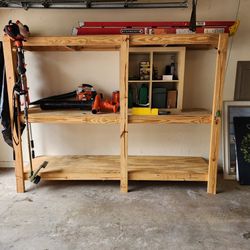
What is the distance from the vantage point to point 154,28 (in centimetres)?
222

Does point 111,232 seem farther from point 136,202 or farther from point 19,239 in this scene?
point 19,239

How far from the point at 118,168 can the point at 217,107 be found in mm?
1211

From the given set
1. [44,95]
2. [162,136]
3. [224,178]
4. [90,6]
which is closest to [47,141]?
[44,95]

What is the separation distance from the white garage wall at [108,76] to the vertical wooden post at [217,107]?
0.58 m

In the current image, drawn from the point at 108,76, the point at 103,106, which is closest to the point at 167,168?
the point at 103,106

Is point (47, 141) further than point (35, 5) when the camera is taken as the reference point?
Yes

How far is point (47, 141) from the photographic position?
2816 millimetres

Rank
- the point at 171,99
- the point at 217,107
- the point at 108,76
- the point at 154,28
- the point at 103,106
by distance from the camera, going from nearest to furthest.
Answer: the point at 217,107, the point at 154,28, the point at 103,106, the point at 171,99, the point at 108,76

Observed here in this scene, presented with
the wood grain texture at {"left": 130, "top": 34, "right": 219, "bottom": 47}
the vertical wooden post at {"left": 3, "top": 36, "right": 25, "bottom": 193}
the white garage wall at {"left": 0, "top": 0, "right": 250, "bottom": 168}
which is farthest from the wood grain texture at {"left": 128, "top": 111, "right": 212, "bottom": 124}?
the vertical wooden post at {"left": 3, "top": 36, "right": 25, "bottom": 193}

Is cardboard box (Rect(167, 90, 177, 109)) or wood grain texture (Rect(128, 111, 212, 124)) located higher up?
cardboard box (Rect(167, 90, 177, 109))

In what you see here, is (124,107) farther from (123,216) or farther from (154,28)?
(123,216)

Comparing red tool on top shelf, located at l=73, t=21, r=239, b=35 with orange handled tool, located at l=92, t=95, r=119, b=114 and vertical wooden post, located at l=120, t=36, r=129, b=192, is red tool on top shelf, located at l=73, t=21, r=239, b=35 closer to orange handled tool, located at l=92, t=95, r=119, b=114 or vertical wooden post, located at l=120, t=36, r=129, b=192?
vertical wooden post, located at l=120, t=36, r=129, b=192

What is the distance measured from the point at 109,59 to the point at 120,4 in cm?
59

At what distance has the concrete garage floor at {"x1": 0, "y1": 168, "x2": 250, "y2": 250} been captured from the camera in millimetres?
1635
